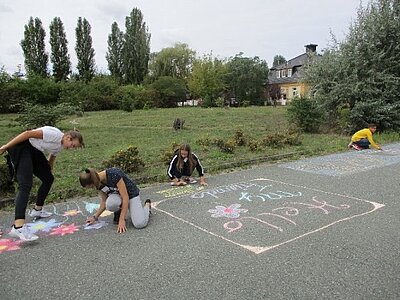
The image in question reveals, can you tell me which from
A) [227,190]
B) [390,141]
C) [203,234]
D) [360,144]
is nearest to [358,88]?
[390,141]

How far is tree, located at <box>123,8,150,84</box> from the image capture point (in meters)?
44.0

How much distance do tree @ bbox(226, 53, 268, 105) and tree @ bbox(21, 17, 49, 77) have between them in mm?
24058

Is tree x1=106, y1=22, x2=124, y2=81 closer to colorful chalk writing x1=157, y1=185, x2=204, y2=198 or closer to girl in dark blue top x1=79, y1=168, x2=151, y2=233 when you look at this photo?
colorful chalk writing x1=157, y1=185, x2=204, y2=198

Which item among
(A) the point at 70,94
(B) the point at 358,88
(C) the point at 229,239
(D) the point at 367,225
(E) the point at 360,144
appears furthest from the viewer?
(A) the point at 70,94

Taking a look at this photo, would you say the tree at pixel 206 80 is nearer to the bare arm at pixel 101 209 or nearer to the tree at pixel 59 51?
the tree at pixel 59 51

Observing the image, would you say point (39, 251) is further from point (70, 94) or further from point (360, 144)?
point (70, 94)

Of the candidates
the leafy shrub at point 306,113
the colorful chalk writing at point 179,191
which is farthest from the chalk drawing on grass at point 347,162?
the leafy shrub at point 306,113

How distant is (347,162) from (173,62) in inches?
1869

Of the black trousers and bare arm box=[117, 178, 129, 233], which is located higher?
the black trousers

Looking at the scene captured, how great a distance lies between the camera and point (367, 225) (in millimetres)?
4227

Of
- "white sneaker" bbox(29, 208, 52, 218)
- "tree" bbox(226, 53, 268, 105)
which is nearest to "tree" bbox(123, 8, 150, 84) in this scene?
"tree" bbox(226, 53, 268, 105)

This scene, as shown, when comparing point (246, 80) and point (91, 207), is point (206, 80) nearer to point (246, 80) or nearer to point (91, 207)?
Answer: point (246, 80)

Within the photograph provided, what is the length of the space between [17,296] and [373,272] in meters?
2.98

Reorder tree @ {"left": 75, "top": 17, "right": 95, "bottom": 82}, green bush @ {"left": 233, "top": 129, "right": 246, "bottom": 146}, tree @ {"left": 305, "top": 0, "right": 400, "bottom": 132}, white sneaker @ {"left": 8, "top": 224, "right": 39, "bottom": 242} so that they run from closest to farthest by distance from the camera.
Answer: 1. white sneaker @ {"left": 8, "top": 224, "right": 39, "bottom": 242}
2. green bush @ {"left": 233, "top": 129, "right": 246, "bottom": 146}
3. tree @ {"left": 305, "top": 0, "right": 400, "bottom": 132}
4. tree @ {"left": 75, "top": 17, "right": 95, "bottom": 82}
